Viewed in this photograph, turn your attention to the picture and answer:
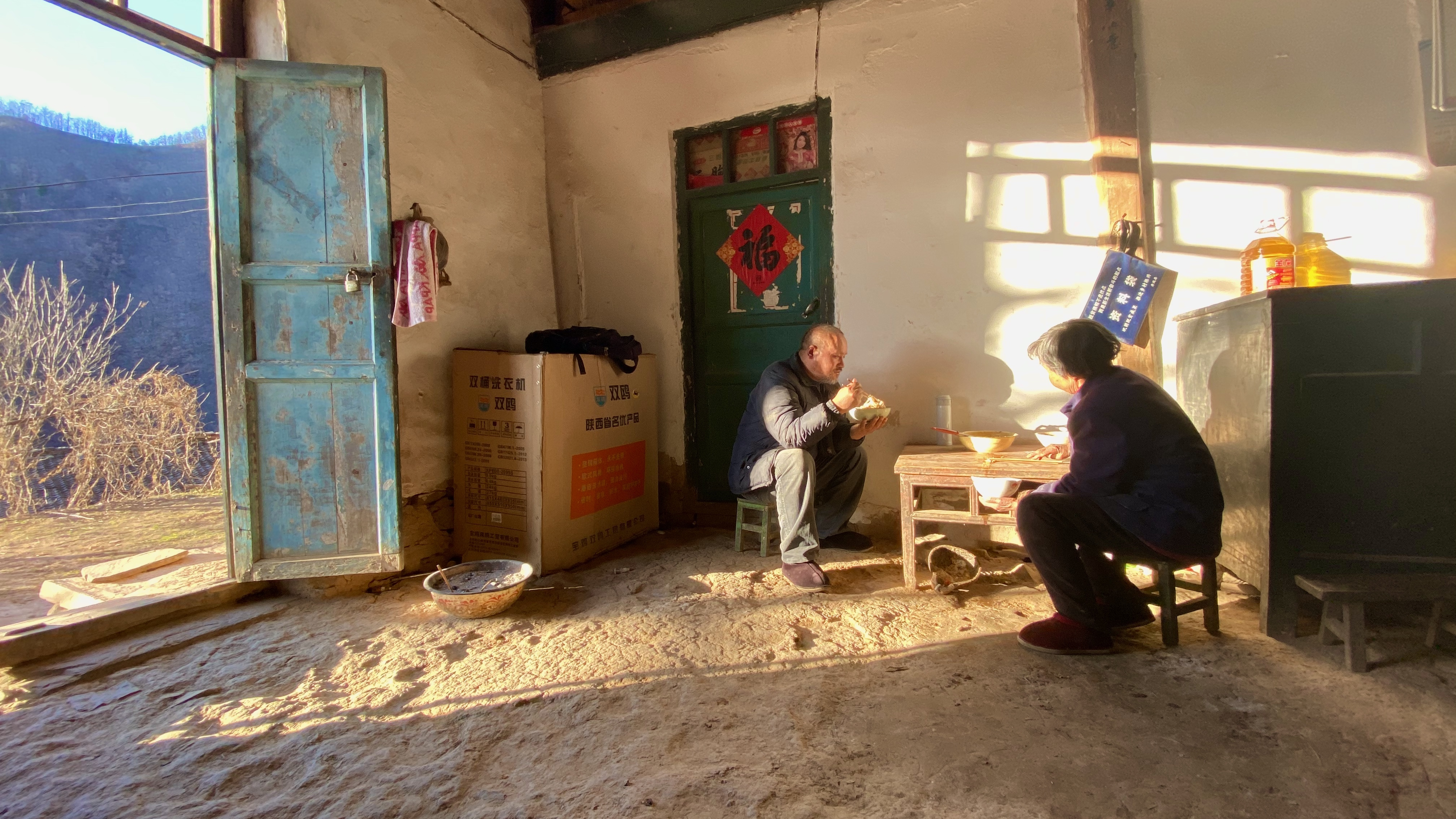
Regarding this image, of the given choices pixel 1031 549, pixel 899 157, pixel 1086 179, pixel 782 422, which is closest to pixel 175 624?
pixel 782 422

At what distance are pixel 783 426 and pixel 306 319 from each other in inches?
83.9

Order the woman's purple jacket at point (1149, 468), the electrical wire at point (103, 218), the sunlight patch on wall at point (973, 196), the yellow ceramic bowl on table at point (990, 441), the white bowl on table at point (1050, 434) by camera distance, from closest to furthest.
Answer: the woman's purple jacket at point (1149, 468), the yellow ceramic bowl on table at point (990, 441), the white bowl on table at point (1050, 434), the sunlight patch on wall at point (973, 196), the electrical wire at point (103, 218)

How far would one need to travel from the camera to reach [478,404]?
3242 mm

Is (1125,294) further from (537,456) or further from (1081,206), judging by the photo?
(537,456)

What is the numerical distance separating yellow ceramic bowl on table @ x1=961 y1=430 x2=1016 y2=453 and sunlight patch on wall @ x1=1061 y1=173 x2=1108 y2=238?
1.05 m

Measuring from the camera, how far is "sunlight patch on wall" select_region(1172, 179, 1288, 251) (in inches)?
106

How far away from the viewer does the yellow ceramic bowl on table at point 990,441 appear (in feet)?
9.08

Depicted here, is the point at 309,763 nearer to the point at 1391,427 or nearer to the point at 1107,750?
the point at 1107,750

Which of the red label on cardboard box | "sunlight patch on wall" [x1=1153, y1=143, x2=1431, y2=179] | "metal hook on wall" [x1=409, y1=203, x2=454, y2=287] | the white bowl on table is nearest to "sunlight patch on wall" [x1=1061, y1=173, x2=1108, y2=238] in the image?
"sunlight patch on wall" [x1=1153, y1=143, x2=1431, y2=179]

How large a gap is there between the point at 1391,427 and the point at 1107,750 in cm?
149

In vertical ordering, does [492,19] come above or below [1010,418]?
above

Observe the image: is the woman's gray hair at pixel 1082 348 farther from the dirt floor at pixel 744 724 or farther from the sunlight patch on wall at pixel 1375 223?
the sunlight patch on wall at pixel 1375 223

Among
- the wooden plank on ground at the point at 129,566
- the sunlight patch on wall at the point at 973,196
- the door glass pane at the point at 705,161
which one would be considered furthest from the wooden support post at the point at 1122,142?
the wooden plank on ground at the point at 129,566

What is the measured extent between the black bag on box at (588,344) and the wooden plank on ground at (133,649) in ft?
5.46
